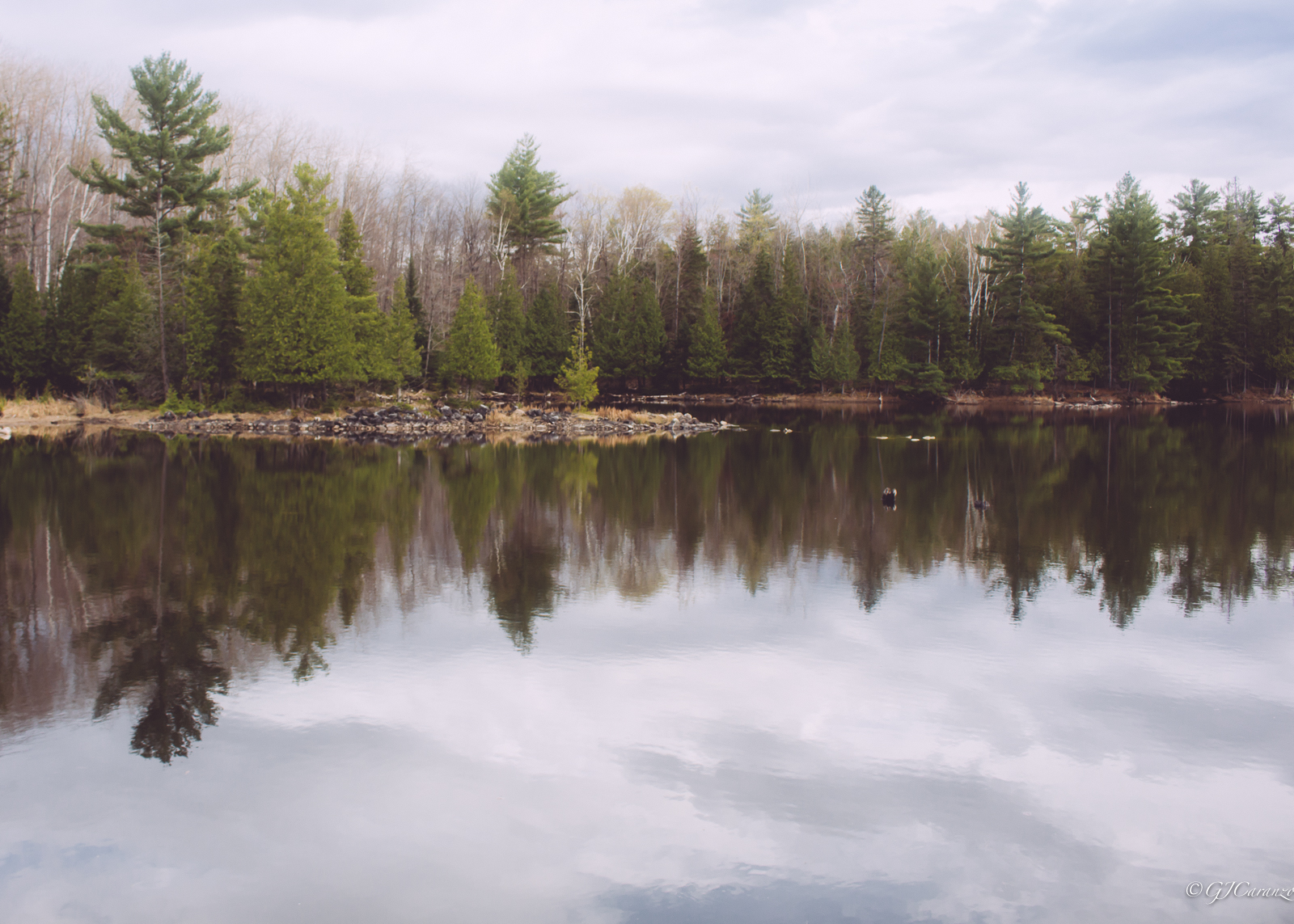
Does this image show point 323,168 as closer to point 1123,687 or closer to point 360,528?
point 360,528

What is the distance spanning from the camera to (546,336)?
5978 cm

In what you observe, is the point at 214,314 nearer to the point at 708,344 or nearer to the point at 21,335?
the point at 21,335

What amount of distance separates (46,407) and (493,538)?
32.5 metres

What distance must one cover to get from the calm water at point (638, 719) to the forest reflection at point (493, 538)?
3.4 inches

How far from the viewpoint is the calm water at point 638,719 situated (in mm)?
4695

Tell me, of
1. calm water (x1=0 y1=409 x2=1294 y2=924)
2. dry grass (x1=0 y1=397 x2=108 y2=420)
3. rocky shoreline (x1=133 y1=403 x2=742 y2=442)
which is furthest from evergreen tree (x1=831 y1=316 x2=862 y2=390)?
calm water (x1=0 y1=409 x2=1294 y2=924)

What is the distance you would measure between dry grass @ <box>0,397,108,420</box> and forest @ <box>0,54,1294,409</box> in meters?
1.03

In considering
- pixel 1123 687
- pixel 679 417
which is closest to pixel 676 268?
pixel 679 417

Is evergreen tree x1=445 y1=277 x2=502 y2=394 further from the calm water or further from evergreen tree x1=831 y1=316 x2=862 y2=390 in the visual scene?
the calm water

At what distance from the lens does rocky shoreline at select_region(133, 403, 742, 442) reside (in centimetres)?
3509

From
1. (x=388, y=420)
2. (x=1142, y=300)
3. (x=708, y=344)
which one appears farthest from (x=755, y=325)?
(x=388, y=420)

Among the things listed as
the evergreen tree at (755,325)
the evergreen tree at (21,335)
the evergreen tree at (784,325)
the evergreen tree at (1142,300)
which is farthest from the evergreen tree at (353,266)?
the evergreen tree at (1142,300)

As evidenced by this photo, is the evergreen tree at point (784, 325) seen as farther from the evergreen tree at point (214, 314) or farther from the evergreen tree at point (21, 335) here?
the evergreen tree at point (21, 335)

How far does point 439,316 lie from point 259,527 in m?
37.8
